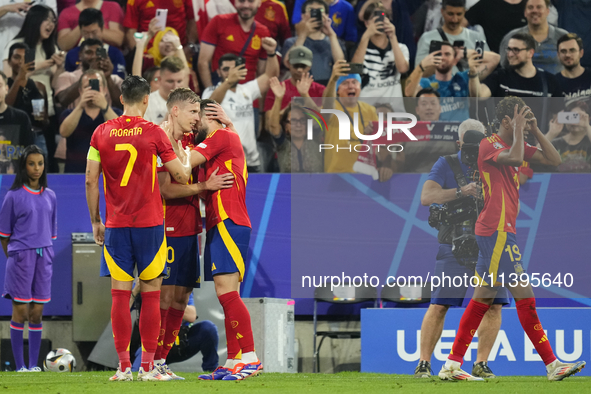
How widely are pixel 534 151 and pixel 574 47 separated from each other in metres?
3.38

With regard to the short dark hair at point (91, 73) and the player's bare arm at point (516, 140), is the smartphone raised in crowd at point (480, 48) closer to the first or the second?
the player's bare arm at point (516, 140)

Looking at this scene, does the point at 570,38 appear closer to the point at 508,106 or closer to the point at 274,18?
the point at 508,106

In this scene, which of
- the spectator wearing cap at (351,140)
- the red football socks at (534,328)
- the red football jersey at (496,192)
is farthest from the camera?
the spectator wearing cap at (351,140)

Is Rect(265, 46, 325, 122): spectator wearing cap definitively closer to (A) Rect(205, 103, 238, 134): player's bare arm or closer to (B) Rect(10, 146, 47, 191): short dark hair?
(B) Rect(10, 146, 47, 191): short dark hair

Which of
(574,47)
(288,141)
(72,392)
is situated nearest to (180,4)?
(288,141)

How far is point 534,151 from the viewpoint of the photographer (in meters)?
6.62

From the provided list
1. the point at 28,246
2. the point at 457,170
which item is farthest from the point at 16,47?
the point at 457,170

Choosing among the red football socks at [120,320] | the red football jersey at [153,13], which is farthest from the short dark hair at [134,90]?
the red football jersey at [153,13]

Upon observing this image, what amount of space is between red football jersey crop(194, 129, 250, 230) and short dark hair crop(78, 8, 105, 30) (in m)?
5.07

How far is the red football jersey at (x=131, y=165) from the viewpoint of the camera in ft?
17.3

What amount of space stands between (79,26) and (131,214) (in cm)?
567

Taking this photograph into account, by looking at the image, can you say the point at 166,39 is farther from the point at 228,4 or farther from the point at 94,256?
the point at 94,256

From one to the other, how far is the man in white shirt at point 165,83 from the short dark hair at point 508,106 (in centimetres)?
416

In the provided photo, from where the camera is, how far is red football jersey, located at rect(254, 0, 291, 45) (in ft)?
33.6
